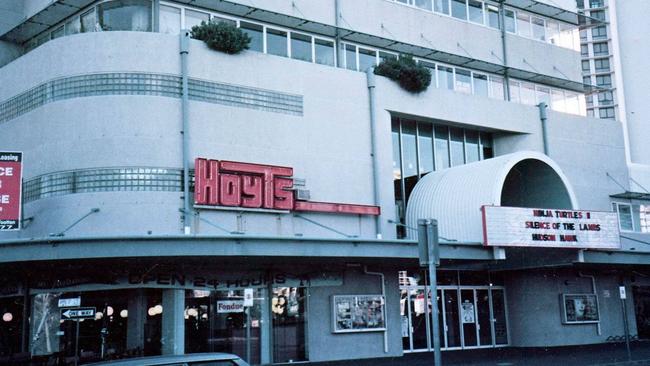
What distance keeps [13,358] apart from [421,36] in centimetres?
1800

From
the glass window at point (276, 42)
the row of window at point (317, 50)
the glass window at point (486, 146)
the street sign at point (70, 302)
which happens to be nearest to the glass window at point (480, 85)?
the row of window at point (317, 50)

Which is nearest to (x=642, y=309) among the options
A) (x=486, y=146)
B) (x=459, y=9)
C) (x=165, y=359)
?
(x=486, y=146)

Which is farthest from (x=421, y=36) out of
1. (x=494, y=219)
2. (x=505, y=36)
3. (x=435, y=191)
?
(x=494, y=219)

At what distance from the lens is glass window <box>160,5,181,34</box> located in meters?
23.1

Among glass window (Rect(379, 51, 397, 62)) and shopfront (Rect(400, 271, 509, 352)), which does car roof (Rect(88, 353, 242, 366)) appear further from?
glass window (Rect(379, 51, 397, 62))

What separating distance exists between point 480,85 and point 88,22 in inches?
609

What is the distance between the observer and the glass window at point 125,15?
74.4ft

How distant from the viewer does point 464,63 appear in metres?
29.8

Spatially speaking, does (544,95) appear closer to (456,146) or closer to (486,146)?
(486,146)

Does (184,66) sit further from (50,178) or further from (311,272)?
Result: (311,272)

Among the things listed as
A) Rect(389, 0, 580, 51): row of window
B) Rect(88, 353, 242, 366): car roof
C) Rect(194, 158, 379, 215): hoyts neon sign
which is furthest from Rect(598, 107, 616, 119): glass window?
Rect(88, 353, 242, 366): car roof

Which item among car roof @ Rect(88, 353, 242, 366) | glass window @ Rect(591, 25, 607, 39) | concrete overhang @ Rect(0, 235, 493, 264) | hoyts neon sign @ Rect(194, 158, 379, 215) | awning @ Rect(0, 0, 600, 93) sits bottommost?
car roof @ Rect(88, 353, 242, 366)

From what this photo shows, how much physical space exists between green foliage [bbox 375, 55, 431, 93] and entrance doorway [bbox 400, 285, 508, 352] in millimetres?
7142

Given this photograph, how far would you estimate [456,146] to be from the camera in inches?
1149
